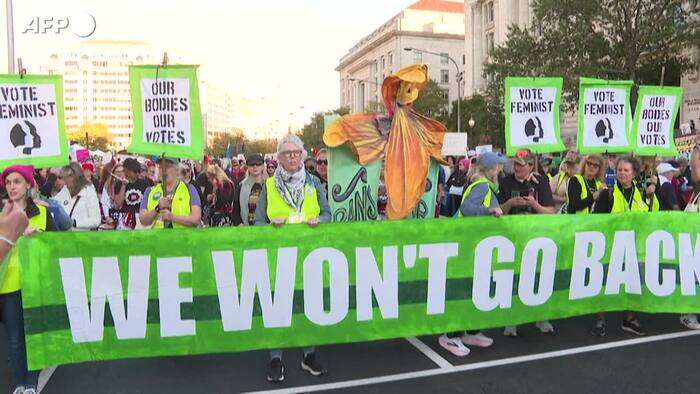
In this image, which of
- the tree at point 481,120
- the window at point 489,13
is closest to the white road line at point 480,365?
the tree at point 481,120

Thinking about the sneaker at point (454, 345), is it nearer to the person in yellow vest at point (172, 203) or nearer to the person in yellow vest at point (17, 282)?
the person in yellow vest at point (172, 203)

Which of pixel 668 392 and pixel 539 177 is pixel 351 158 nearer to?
pixel 539 177

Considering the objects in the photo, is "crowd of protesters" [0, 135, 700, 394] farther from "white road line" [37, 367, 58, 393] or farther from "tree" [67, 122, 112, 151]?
"tree" [67, 122, 112, 151]

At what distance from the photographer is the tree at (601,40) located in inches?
1029

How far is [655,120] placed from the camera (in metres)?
7.01

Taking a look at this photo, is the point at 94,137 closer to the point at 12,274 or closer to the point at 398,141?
the point at 398,141

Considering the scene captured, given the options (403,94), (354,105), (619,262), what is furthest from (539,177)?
(354,105)

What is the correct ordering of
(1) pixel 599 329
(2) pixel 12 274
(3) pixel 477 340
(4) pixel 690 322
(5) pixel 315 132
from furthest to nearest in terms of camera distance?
1. (5) pixel 315 132
2. (4) pixel 690 322
3. (1) pixel 599 329
4. (3) pixel 477 340
5. (2) pixel 12 274

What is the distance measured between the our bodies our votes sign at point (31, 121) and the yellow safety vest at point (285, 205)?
5.23 ft

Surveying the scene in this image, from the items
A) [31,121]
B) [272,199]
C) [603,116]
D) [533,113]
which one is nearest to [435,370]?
[272,199]

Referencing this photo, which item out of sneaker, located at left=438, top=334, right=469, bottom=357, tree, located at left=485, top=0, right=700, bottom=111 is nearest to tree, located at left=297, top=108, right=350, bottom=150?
tree, located at left=485, top=0, right=700, bottom=111

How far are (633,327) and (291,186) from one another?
3.48 m

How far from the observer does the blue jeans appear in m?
4.20

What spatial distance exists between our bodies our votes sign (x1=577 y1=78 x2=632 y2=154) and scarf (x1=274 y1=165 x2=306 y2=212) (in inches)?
128
